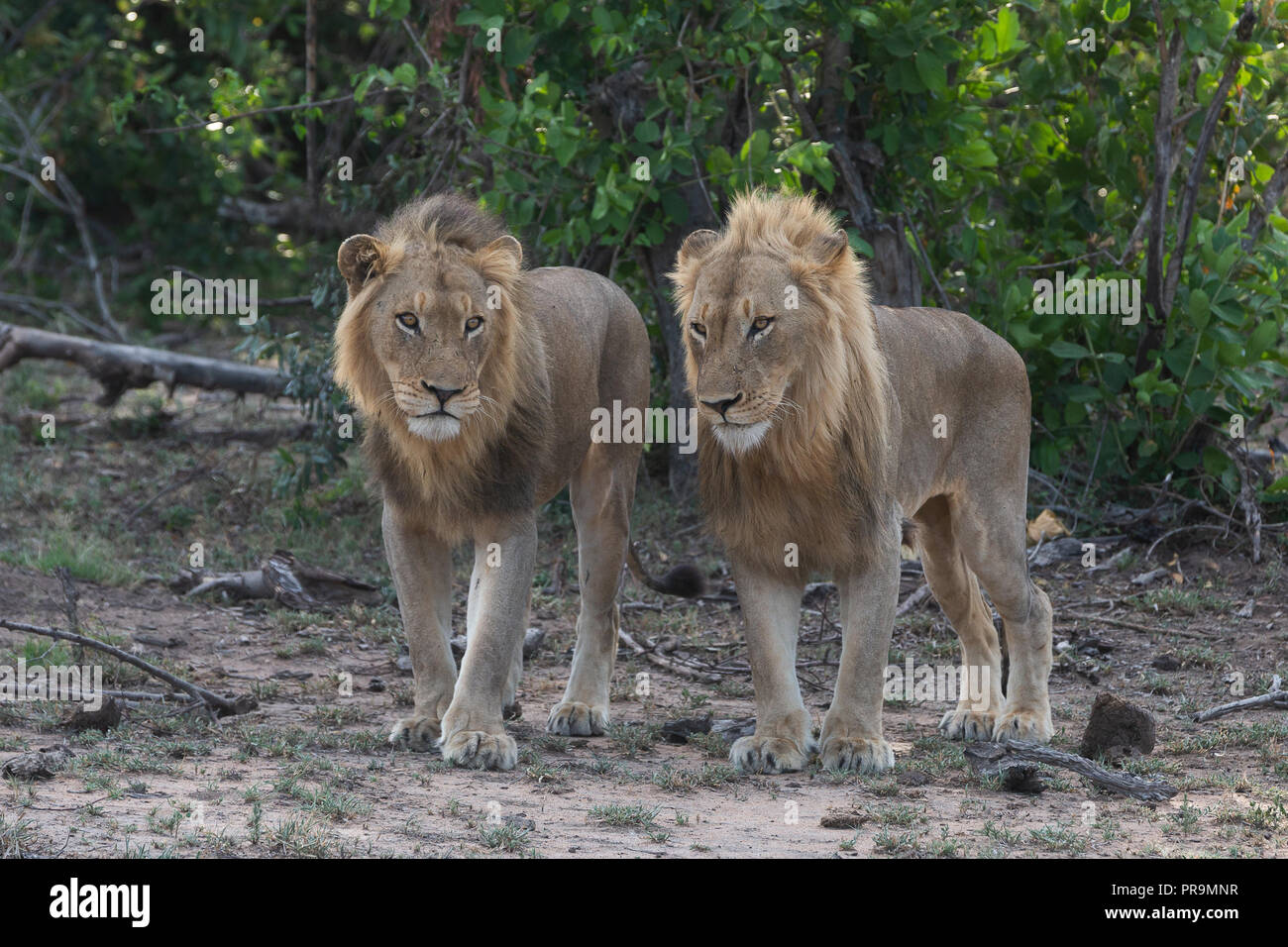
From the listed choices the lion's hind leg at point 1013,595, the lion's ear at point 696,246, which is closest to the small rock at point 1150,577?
the lion's hind leg at point 1013,595

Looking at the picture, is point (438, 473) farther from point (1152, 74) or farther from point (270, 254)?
point (270, 254)

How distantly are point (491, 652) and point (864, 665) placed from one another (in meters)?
1.17

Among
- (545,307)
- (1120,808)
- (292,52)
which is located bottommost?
(1120,808)

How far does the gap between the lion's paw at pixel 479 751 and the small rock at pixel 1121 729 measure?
1894mm

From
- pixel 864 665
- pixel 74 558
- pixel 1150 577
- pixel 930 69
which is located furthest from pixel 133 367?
pixel 864 665

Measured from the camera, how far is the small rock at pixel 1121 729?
16.7ft

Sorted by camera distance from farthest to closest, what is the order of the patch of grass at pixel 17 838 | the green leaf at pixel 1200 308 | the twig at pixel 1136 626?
the green leaf at pixel 1200 308 < the twig at pixel 1136 626 < the patch of grass at pixel 17 838

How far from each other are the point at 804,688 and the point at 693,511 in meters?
2.33

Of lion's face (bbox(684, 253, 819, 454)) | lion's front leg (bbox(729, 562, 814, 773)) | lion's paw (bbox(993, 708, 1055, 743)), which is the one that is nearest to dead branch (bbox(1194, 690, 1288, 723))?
lion's paw (bbox(993, 708, 1055, 743))

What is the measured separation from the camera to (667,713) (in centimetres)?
600

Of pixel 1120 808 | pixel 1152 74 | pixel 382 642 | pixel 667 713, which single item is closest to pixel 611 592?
pixel 667 713

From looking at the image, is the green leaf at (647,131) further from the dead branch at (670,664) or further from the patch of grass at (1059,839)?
the patch of grass at (1059,839)

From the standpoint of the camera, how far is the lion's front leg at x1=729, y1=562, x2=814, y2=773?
16.2ft

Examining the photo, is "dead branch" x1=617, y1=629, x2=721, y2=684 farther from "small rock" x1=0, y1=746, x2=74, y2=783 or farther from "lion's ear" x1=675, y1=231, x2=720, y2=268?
"small rock" x1=0, y1=746, x2=74, y2=783
